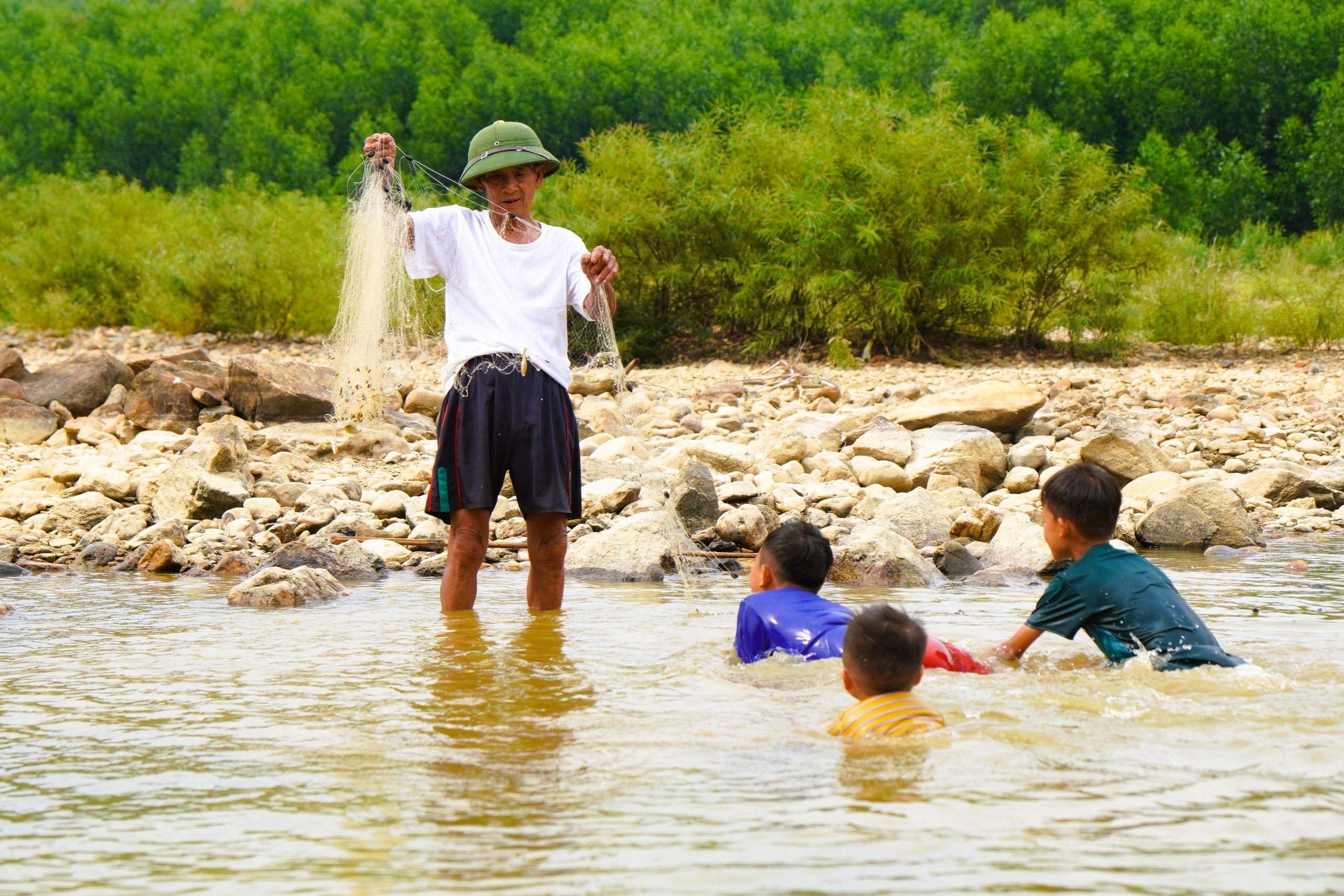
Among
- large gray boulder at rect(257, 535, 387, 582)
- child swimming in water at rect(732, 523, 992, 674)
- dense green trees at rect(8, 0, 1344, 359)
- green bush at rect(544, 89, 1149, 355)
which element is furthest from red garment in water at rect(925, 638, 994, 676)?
dense green trees at rect(8, 0, 1344, 359)

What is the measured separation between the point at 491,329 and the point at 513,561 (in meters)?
2.39

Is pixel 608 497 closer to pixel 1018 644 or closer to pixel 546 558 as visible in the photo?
pixel 546 558

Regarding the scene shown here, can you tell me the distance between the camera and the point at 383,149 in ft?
15.2

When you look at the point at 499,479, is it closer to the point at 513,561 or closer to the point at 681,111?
the point at 513,561

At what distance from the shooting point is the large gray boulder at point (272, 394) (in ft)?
31.0

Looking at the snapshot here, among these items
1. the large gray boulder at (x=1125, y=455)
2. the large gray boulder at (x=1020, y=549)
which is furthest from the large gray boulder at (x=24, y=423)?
the large gray boulder at (x=1125, y=455)

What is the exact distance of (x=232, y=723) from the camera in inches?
134

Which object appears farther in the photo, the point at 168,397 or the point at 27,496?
the point at 168,397

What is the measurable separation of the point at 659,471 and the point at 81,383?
→ 4.93m

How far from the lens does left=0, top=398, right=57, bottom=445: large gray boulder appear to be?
30.1 ft

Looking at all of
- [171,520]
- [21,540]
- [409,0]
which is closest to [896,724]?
[171,520]

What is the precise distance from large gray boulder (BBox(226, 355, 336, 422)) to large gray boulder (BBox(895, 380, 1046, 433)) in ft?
13.8

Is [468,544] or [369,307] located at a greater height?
[369,307]

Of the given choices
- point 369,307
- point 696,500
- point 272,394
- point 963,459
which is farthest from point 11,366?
point 963,459
